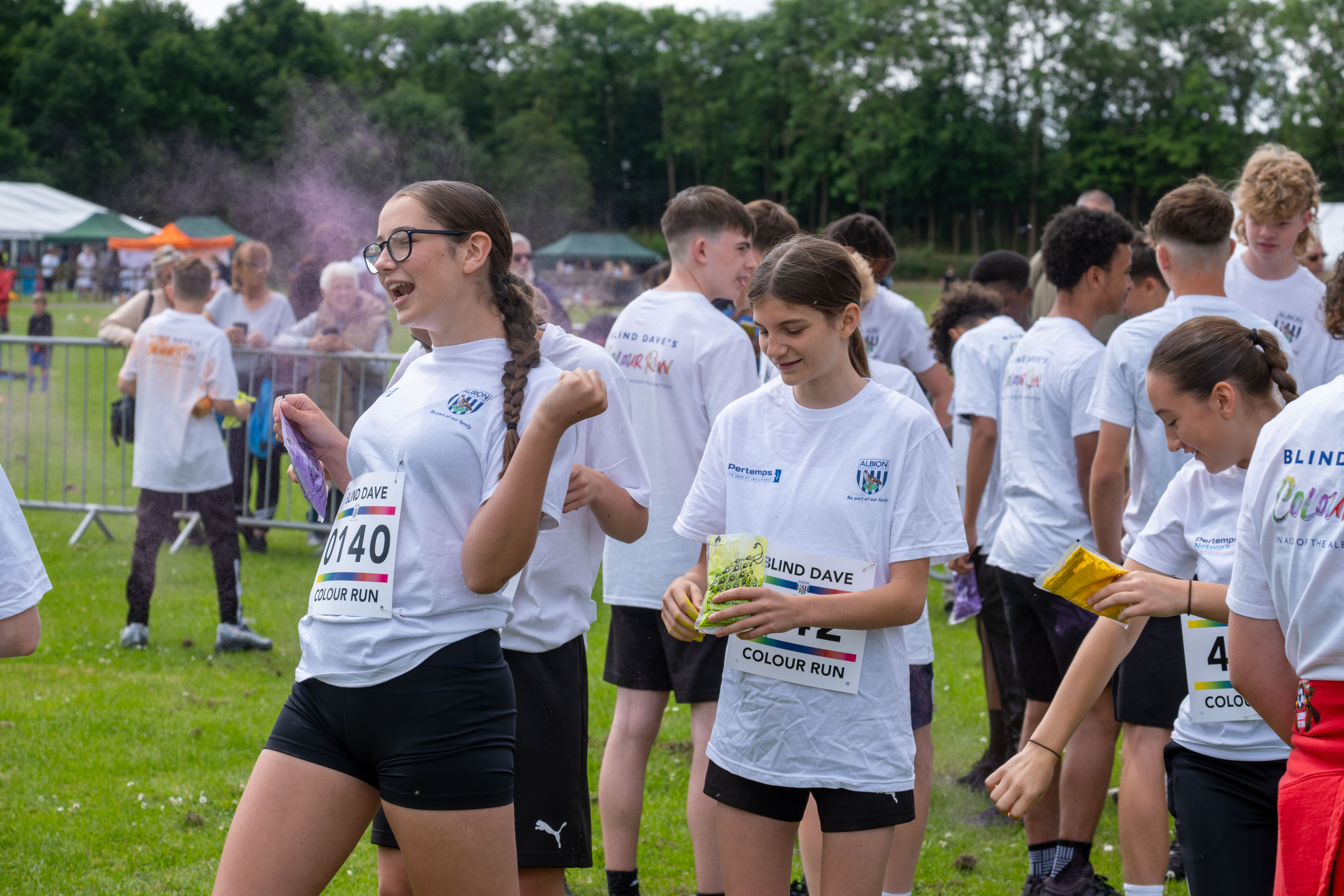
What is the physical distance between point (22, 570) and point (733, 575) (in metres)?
1.41

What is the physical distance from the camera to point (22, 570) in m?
2.31

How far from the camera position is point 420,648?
7.61ft

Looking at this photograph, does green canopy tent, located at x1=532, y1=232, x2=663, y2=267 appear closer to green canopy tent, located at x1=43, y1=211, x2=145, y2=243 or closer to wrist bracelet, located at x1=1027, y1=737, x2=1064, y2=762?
green canopy tent, located at x1=43, y1=211, x2=145, y2=243

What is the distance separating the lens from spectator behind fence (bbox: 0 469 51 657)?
2285 mm

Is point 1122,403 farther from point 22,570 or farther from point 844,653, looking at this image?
point 22,570

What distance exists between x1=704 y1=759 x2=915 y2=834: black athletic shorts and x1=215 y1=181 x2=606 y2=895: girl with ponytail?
587 millimetres

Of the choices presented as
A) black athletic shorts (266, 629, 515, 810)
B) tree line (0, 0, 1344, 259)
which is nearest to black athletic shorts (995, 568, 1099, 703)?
black athletic shorts (266, 629, 515, 810)

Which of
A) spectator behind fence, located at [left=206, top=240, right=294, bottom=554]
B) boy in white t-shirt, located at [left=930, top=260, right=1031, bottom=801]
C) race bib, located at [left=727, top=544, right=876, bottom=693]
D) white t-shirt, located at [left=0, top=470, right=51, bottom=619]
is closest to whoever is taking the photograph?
white t-shirt, located at [left=0, top=470, right=51, bottom=619]

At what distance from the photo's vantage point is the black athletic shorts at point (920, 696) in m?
3.56

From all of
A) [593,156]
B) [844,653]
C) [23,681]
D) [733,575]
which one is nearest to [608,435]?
[733,575]

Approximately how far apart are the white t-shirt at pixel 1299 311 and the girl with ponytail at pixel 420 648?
10.8 ft

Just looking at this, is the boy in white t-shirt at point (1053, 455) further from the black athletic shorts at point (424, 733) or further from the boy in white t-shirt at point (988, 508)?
the black athletic shorts at point (424, 733)

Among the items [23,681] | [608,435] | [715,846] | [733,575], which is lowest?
[23,681]

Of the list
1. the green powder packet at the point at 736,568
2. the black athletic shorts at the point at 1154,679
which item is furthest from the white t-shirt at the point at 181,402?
the black athletic shorts at the point at 1154,679
